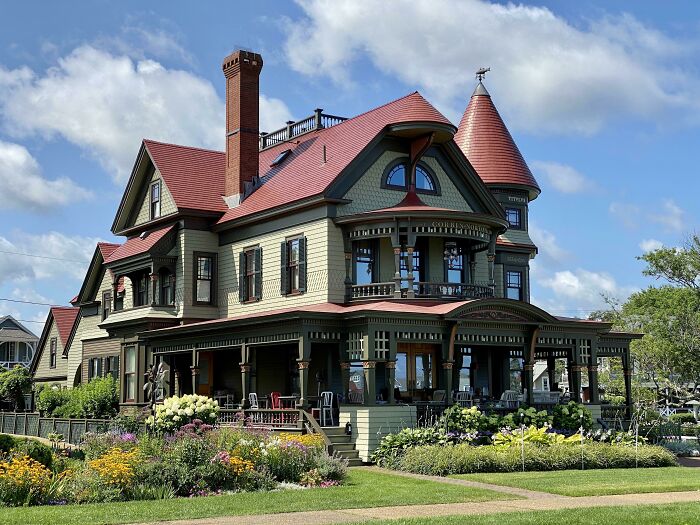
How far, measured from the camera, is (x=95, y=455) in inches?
799

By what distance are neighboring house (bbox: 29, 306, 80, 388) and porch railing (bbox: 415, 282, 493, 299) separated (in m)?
29.8

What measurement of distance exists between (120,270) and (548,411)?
19.4 m

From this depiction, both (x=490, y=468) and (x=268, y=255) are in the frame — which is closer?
(x=490, y=468)

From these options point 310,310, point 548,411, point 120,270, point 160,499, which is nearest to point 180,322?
point 120,270

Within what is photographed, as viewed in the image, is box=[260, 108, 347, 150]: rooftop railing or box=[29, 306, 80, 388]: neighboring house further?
box=[29, 306, 80, 388]: neighboring house

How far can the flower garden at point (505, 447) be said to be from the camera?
23734mm

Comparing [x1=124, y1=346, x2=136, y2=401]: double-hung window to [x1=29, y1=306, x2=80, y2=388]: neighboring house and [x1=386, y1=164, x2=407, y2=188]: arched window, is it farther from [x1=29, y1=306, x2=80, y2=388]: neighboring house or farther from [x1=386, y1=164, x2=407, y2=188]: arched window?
[x1=29, y1=306, x2=80, y2=388]: neighboring house

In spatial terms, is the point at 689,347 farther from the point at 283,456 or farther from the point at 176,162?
the point at 283,456

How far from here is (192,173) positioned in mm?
39312

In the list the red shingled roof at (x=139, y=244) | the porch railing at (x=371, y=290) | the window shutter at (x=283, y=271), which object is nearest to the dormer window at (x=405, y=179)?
the porch railing at (x=371, y=290)

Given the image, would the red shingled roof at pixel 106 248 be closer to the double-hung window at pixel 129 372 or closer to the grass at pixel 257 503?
the double-hung window at pixel 129 372

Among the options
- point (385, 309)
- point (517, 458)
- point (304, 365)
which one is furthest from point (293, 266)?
point (517, 458)

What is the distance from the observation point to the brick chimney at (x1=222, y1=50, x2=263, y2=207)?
3766 cm

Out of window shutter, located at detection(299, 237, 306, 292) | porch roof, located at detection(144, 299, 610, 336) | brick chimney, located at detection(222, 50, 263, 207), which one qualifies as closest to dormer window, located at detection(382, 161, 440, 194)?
window shutter, located at detection(299, 237, 306, 292)
